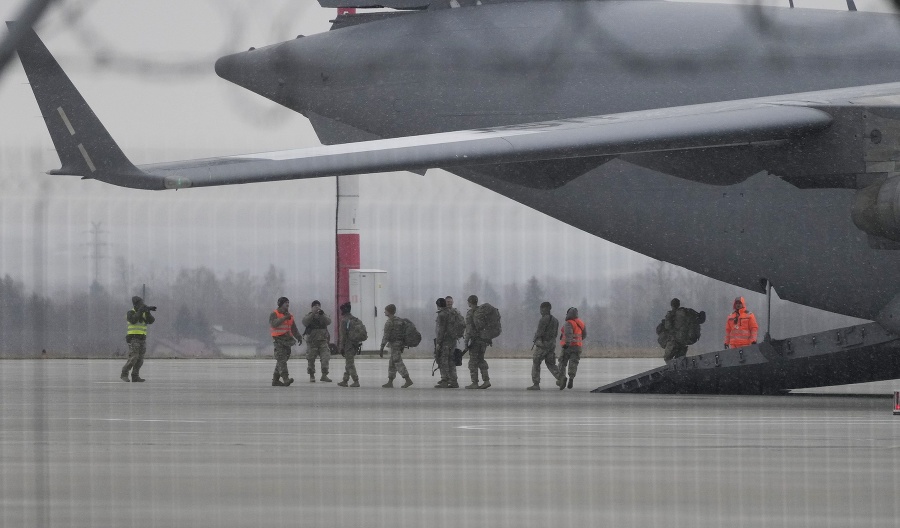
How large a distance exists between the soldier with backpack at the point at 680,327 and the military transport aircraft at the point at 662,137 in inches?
161

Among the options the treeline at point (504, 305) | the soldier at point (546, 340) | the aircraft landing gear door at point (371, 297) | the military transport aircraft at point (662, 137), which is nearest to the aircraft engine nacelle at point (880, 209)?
the military transport aircraft at point (662, 137)

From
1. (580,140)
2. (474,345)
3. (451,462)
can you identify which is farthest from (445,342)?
(451,462)

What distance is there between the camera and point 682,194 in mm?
19594

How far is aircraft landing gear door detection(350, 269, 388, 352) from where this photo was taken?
155ft

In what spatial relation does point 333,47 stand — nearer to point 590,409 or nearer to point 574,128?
point 574,128

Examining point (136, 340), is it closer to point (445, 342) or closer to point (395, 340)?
point (395, 340)

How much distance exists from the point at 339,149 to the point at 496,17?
16.5 ft

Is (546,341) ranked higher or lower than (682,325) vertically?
lower

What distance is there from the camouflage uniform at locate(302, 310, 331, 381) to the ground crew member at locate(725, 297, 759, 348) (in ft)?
23.6

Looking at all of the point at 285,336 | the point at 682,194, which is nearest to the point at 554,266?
the point at 682,194

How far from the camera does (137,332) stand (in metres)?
26.6

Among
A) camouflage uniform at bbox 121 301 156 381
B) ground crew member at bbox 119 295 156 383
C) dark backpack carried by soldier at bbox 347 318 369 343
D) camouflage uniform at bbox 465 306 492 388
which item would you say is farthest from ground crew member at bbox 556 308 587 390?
camouflage uniform at bbox 121 301 156 381

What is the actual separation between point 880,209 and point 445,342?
10085 millimetres

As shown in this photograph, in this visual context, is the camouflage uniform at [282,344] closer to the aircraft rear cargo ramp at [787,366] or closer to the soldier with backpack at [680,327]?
the soldier with backpack at [680,327]
